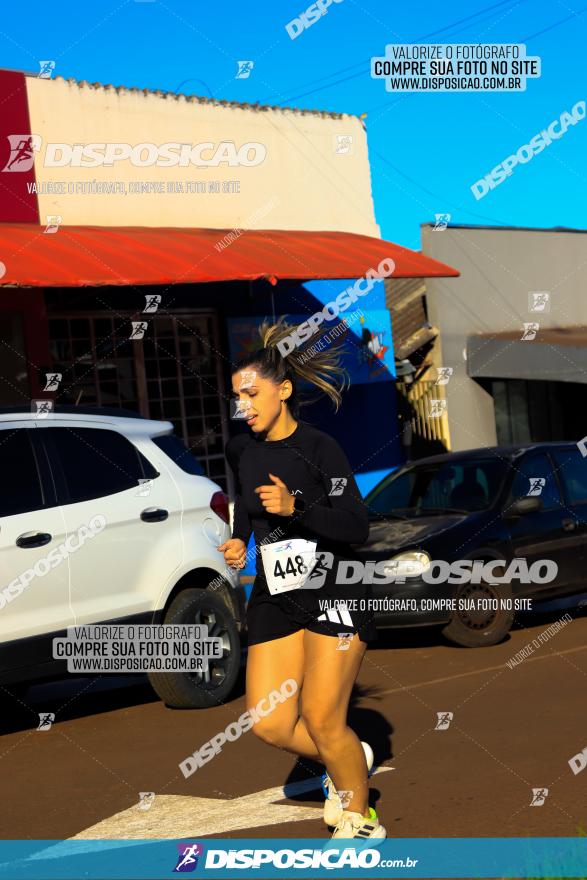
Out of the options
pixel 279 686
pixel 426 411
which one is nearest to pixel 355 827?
pixel 279 686

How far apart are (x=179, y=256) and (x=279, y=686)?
920 cm

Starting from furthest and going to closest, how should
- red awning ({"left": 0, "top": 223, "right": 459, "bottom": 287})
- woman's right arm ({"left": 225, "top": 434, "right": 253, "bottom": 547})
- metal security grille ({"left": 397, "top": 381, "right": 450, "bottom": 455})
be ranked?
metal security grille ({"left": 397, "top": 381, "right": 450, "bottom": 455}), red awning ({"left": 0, "top": 223, "right": 459, "bottom": 287}), woman's right arm ({"left": 225, "top": 434, "right": 253, "bottom": 547})

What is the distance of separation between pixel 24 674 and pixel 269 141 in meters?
11.5

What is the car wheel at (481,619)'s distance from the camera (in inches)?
434

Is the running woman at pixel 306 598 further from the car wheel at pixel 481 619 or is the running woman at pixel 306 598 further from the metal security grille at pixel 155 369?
the metal security grille at pixel 155 369

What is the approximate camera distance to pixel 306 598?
5168mm

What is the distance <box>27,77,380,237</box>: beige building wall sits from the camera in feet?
51.0

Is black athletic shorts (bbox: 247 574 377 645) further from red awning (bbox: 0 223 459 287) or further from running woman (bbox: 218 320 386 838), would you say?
red awning (bbox: 0 223 459 287)

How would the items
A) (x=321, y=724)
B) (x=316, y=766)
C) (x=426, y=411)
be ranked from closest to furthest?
(x=321, y=724) → (x=316, y=766) → (x=426, y=411)

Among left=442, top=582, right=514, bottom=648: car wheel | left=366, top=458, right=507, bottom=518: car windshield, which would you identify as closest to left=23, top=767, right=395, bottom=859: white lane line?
left=442, top=582, right=514, bottom=648: car wheel

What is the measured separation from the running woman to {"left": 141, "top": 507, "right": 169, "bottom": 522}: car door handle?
345 centimetres

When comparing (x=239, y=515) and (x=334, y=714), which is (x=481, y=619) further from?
(x=334, y=714)

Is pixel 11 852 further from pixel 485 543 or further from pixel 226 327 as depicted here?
pixel 226 327

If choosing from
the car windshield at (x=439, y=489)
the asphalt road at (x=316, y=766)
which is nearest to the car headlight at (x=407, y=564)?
the asphalt road at (x=316, y=766)
